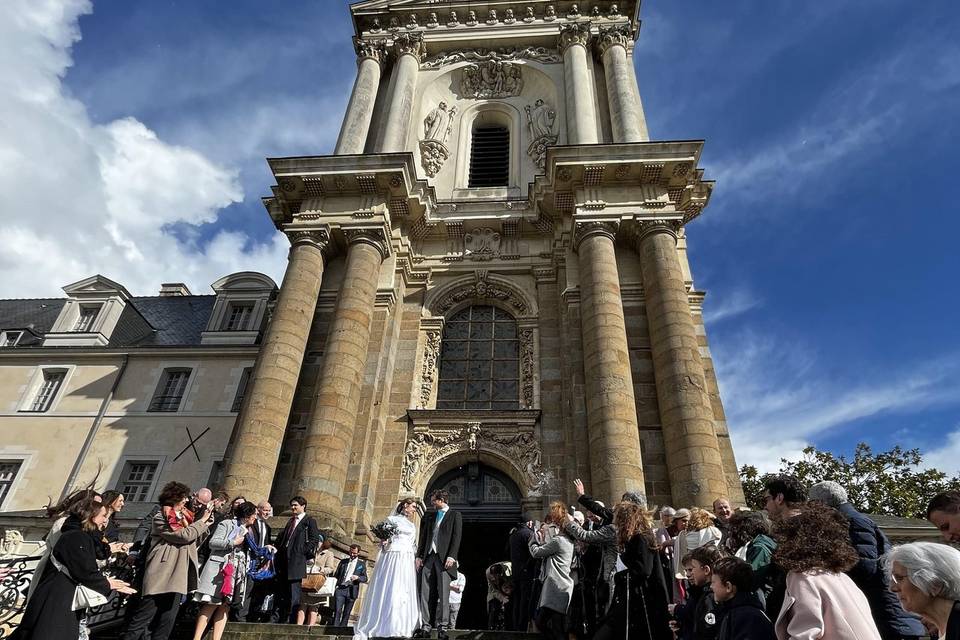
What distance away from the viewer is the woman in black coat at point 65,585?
429 centimetres

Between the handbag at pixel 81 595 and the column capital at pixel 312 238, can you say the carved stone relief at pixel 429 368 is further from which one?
the handbag at pixel 81 595

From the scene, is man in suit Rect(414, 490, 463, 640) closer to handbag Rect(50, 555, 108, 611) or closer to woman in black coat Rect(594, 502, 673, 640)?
woman in black coat Rect(594, 502, 673, 640)

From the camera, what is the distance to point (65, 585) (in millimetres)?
4465

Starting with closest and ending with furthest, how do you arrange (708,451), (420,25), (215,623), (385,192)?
1. (215,623)
2. (708,451)
3. (385,192)
4. (420,25)

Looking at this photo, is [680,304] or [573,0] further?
[573,0]

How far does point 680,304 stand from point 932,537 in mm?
6706

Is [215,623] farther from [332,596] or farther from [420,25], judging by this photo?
[420,25]

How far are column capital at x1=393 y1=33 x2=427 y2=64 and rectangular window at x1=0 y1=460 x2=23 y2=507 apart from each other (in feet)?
64.1

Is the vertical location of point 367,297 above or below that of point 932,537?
above

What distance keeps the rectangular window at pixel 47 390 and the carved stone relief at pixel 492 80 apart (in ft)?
59.2

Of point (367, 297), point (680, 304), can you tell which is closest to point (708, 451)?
point (680, 304)

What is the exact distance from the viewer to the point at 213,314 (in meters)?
22.3

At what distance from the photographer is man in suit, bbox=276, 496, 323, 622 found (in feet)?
25.5

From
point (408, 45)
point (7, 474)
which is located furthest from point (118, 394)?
point (408, 45)
